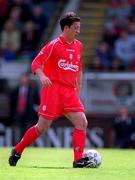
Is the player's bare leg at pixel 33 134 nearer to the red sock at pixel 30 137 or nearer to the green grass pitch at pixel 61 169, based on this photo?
the red sock at pixel 30 137

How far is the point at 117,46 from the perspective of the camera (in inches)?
853

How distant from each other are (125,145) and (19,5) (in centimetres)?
543

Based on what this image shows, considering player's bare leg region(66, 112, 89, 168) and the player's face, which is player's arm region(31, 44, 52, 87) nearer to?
the player's face

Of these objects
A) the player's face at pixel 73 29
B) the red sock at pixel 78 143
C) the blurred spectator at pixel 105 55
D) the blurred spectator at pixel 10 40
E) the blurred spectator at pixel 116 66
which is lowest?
the red sock at pixel 78 143

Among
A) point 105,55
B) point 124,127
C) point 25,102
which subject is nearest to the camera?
point 124,127

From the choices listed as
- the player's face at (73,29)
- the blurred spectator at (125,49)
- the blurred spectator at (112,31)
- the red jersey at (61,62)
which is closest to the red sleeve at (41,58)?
the red jersey at (61,62)

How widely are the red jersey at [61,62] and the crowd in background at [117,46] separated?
30.0 feet

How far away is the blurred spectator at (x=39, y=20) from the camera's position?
2291 cm

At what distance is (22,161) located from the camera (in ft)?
45.0

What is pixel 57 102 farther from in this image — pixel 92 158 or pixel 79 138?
pixel 92 158

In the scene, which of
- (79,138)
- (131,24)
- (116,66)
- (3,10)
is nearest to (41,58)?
(79,138)

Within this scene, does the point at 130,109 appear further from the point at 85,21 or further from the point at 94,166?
the point at 94,166

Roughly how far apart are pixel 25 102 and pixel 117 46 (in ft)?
9.56

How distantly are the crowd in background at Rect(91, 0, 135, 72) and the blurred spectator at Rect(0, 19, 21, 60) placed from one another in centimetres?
209
